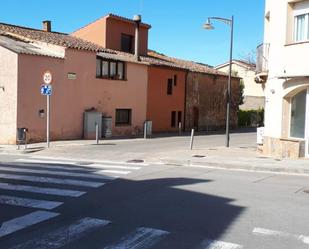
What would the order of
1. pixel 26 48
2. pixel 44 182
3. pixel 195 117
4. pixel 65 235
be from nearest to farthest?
pixel 65 235 → pixel 44 182 → pixel 26 48 → pixel 195 117

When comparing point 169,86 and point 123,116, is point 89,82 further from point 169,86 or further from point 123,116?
point 169,86

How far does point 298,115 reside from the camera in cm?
1800

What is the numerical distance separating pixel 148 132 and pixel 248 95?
27.9m

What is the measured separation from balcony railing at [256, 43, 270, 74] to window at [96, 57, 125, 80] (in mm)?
10964

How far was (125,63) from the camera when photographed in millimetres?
30703

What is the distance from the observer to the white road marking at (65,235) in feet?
20.1

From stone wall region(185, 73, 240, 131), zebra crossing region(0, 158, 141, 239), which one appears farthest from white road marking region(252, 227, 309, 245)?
stone wall region(185, 73, 240, 131)

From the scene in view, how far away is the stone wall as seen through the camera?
3849 cm

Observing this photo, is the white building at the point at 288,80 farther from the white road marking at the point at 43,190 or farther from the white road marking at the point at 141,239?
the white road marking at the point at 141,239

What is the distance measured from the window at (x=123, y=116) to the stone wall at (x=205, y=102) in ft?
25.6

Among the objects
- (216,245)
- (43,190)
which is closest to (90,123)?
(43,190)

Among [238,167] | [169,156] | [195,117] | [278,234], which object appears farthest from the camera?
[195,117]

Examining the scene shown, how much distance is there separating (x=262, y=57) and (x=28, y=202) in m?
13.8

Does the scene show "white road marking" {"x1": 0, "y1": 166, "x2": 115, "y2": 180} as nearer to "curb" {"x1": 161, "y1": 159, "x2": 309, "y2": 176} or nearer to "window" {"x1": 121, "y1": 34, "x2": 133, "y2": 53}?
"curb" {"x1": 161, "y1": 159, "x2": 309, "y2": 176}
